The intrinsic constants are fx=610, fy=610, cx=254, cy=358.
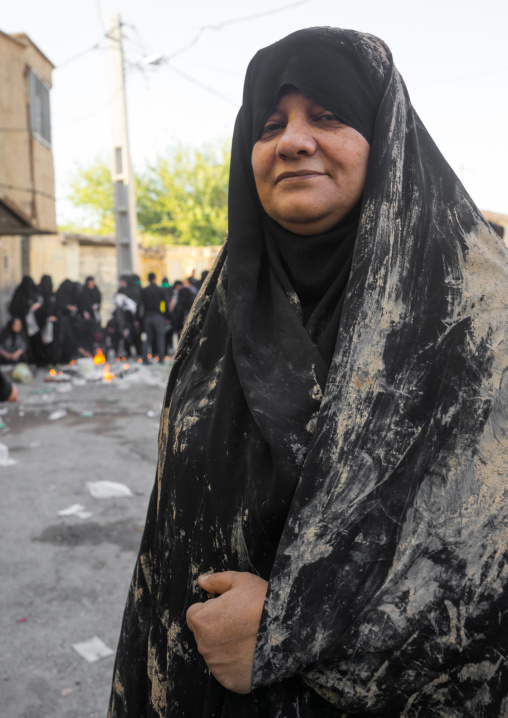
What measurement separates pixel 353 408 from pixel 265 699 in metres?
0.46

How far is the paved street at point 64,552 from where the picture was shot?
89.4 inches

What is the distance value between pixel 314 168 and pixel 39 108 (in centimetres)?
1144

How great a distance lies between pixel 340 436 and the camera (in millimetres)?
871

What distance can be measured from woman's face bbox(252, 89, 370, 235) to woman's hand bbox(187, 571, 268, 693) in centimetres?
59

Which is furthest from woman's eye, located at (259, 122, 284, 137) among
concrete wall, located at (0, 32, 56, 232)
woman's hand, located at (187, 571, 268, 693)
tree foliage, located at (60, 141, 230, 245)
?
tree foliage, located at (60, 141, 230, 245)

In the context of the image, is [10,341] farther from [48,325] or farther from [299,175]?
[299,175]

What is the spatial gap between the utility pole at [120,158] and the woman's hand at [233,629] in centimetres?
1371

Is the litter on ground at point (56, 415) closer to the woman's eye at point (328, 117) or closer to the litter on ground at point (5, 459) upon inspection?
the litter on ground at point (5, 459)

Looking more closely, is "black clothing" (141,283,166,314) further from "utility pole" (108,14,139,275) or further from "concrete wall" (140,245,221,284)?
"concrete wall" (140,245,221,284)

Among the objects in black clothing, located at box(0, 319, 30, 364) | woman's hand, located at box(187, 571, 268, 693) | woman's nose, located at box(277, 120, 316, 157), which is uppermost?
woman's nose, located at box(277, 120, 316, 157)

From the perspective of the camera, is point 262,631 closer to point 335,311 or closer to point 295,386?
point 295,386

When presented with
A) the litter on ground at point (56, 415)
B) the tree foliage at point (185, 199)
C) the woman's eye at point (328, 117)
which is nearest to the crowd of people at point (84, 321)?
the litter on ground at point (56, 415)

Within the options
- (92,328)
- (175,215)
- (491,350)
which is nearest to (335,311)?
(491,350)

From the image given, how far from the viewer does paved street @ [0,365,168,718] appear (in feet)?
7.45
